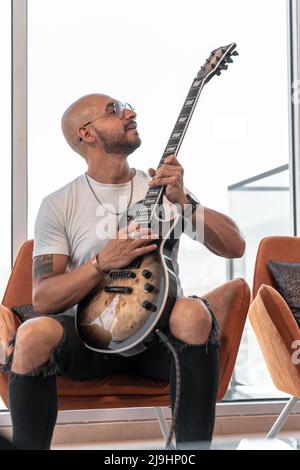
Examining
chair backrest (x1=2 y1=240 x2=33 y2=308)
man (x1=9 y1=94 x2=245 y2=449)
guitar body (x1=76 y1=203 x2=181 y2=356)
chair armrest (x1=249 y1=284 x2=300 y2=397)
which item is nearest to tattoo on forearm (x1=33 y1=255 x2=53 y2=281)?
man (x1=9 y1=94 x2=245 y2=449)

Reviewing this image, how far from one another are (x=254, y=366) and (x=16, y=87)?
5.20 ft

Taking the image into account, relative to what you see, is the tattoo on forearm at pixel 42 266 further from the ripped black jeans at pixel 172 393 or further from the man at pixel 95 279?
the ripped black jeans at pixel 172 393

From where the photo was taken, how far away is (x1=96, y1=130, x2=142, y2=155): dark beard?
1943mm

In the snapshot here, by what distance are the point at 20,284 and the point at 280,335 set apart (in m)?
0.81

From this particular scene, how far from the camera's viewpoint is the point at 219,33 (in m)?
3.12

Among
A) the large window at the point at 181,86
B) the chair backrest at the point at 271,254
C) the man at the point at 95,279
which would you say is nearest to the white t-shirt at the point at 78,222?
the man at the point at 95,279

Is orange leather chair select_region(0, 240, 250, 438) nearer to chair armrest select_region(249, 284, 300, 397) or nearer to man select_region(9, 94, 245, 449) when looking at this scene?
man select_region(9, 94, 245, 449)

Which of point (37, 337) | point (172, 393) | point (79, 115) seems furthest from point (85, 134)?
point (172, 393)

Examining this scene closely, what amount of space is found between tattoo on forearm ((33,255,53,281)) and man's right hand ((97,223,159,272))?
165 mm

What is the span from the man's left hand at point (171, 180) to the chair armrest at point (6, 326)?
1.81ft

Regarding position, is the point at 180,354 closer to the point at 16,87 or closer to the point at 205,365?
the point at 205,365

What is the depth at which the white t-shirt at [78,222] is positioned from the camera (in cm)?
186

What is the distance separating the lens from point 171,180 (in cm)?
177
